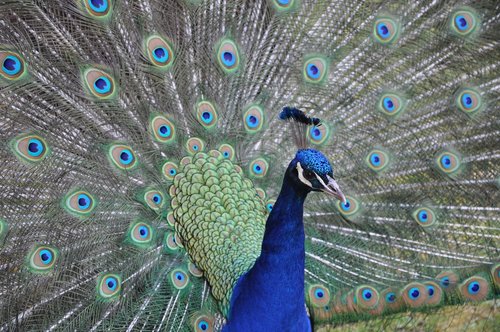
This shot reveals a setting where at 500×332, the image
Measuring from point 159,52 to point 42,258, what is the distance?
76cm

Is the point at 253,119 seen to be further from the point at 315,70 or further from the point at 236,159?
the point at 315,70

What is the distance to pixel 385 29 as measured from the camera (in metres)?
2.07

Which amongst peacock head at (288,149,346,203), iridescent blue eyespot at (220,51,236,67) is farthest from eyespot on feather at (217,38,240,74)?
peacock head at (288,149,346,203)

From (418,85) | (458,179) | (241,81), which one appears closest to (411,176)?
(458,179)

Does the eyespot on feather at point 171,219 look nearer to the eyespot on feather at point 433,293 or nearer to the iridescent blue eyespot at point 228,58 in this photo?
the iridescent blue eyespot at point 228,58

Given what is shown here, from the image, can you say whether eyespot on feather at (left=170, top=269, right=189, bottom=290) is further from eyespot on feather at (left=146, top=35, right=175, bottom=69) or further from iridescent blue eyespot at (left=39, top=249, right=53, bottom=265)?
eyespot on feather at (left=146, top=35, right=175, bottom=69)

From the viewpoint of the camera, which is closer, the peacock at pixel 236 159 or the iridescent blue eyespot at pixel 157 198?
the peacock at pixel 236 159

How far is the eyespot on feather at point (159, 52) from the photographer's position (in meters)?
1.91

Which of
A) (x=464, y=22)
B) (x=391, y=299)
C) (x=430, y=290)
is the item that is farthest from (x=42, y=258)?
(x=464, y=22)

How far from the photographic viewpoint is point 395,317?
7.38 feet

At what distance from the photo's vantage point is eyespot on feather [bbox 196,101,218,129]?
2.00m

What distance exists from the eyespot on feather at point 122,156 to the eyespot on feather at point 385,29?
3.09ft

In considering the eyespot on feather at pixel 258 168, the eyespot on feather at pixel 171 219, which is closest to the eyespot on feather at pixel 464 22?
the eyespot on feather at pixel 258 168

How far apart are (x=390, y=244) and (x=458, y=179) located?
342 millimetres
